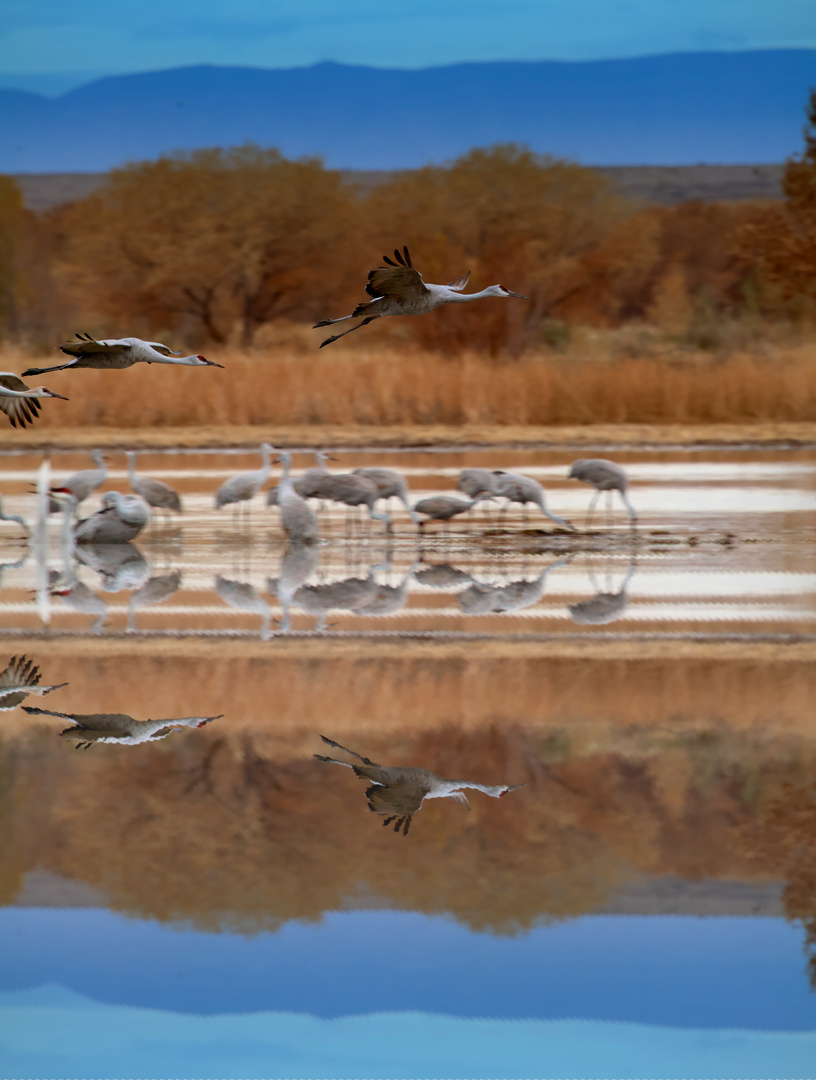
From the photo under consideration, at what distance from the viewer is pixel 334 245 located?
4381 cm

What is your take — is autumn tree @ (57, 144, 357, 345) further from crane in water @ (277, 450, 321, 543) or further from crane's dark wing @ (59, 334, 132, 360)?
crane's dark wing @ (59, 334, 132, 360)

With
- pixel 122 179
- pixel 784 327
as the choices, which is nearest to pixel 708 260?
pixel 784 327

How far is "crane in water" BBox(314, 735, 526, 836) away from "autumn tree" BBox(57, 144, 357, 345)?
37.0m

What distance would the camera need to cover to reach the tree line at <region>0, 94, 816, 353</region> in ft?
138

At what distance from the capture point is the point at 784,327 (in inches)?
1722

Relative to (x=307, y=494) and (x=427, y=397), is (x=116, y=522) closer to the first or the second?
(x=307, y=494)

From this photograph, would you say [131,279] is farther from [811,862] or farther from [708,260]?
[811,862]

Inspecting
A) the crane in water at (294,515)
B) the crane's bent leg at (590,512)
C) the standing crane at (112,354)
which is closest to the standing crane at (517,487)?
the crane's bent leg at (590,512)

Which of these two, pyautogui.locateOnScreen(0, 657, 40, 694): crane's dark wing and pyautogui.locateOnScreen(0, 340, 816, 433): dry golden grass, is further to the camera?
pyautogui.locateOnScreen(0, 340, 816, 433): dry golden grass

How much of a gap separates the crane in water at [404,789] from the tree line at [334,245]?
34.8 m

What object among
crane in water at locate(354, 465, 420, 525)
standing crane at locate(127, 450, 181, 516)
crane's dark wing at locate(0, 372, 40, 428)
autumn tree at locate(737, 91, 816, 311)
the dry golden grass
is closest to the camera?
crane's dark wing at locate(0, 372, 40, 428)

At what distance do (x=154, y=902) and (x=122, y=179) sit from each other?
4026cm

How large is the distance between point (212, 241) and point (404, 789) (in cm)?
3755

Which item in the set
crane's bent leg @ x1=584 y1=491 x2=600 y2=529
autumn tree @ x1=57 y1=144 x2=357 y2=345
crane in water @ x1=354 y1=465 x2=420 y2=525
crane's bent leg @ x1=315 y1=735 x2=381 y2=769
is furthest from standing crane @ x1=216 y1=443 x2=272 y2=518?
autumn tree @ x1=57 y1=144 x2=357 y2=345
